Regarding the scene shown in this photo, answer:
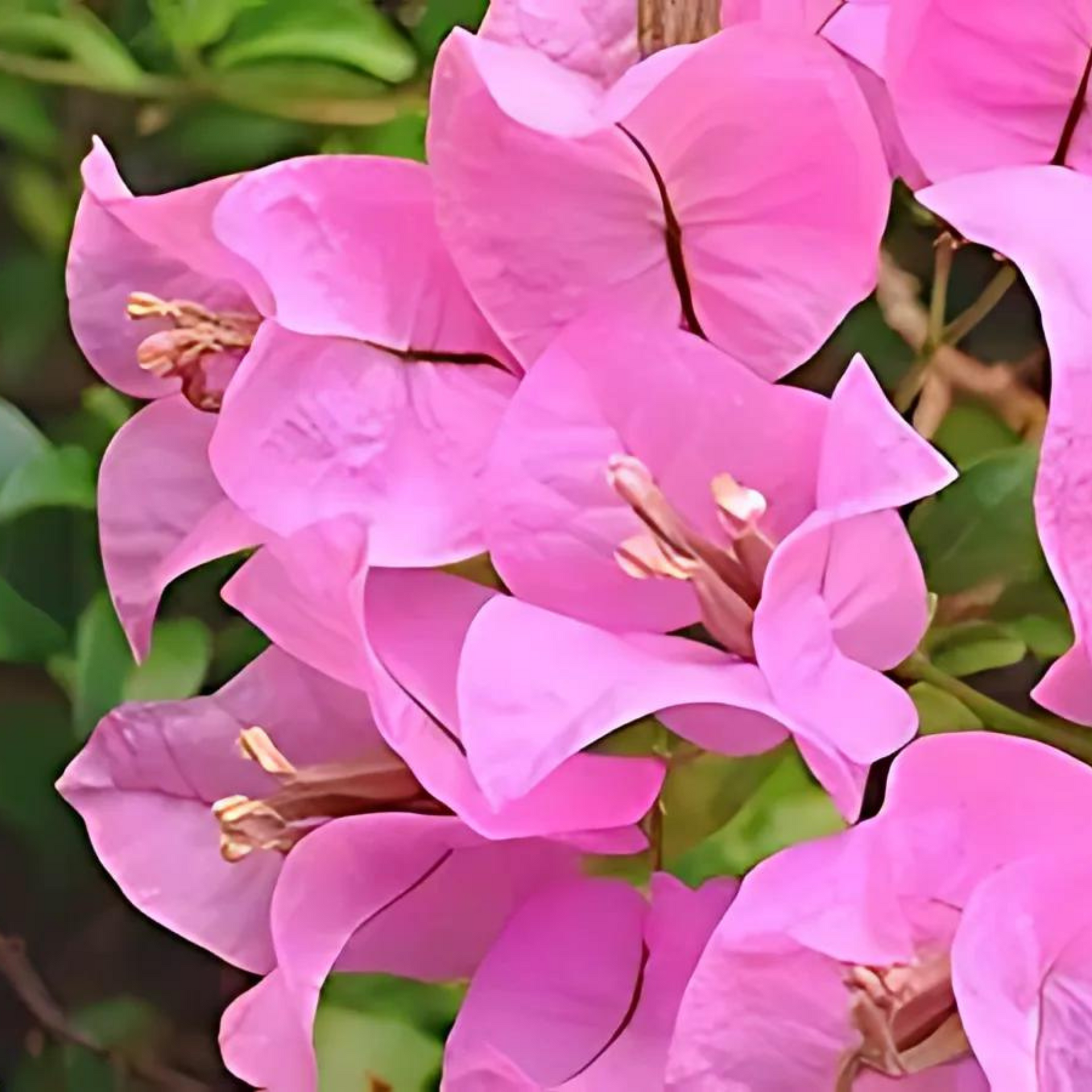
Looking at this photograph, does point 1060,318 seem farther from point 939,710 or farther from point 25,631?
point 25,631

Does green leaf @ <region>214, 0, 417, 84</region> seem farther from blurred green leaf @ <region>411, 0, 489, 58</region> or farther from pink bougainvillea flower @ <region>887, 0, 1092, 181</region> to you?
pink bougainvillea flower @ <region>887, 0, 1092, 181</region>

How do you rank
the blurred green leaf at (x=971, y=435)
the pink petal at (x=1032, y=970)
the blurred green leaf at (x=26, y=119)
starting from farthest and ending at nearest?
the blurred green leaf at (x=26, y=119) → the blurred green leaf at (x=971, y=435) → the pink petal at (x=1032, y=970)

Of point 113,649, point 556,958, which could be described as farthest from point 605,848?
point 113,649

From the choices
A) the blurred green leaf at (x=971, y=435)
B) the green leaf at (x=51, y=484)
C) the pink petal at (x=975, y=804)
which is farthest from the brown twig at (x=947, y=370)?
the green leaf at (x=51, y=484)

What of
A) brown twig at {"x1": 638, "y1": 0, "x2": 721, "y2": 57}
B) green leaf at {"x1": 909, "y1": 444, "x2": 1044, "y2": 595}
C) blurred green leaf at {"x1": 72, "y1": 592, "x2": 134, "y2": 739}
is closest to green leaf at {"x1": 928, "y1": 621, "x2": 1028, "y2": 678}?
green leaf at {"x1": 909, "y1": 444, "x2": 1044, "y2": 595}

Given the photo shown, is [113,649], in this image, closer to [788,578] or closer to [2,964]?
[2,964]

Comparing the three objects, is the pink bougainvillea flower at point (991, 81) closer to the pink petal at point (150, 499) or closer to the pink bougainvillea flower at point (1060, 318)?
the pink bougainvillea flower at point (1060, 318)
